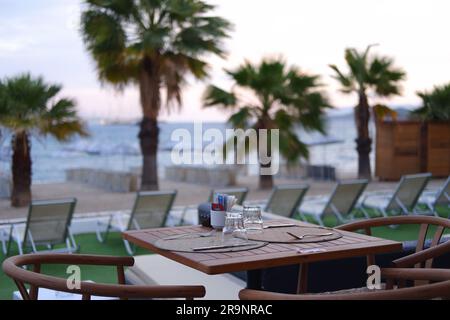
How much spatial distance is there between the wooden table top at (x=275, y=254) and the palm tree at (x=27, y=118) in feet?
22.8

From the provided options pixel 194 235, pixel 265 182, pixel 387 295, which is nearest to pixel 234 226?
pixel 194 235

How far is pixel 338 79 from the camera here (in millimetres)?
13742

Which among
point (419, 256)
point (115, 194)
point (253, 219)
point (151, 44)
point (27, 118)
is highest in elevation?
point (151, 44)

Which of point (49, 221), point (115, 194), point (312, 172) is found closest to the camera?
point (49, 221)

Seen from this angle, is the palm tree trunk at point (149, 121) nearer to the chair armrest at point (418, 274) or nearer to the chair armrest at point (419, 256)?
the chair armrest at point (419, 256)

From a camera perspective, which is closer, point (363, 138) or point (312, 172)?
point (363, 138)

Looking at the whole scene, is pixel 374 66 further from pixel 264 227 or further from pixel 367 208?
pixel 264 227

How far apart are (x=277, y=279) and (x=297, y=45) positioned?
933 centimetres

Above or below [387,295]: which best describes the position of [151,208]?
below

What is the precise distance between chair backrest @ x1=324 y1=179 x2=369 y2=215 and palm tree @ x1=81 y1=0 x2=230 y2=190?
4.81 metres

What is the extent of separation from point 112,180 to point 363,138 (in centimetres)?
569

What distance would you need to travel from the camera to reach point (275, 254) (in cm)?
253

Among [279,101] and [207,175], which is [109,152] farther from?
[279,101]

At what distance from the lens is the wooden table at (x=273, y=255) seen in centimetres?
240
